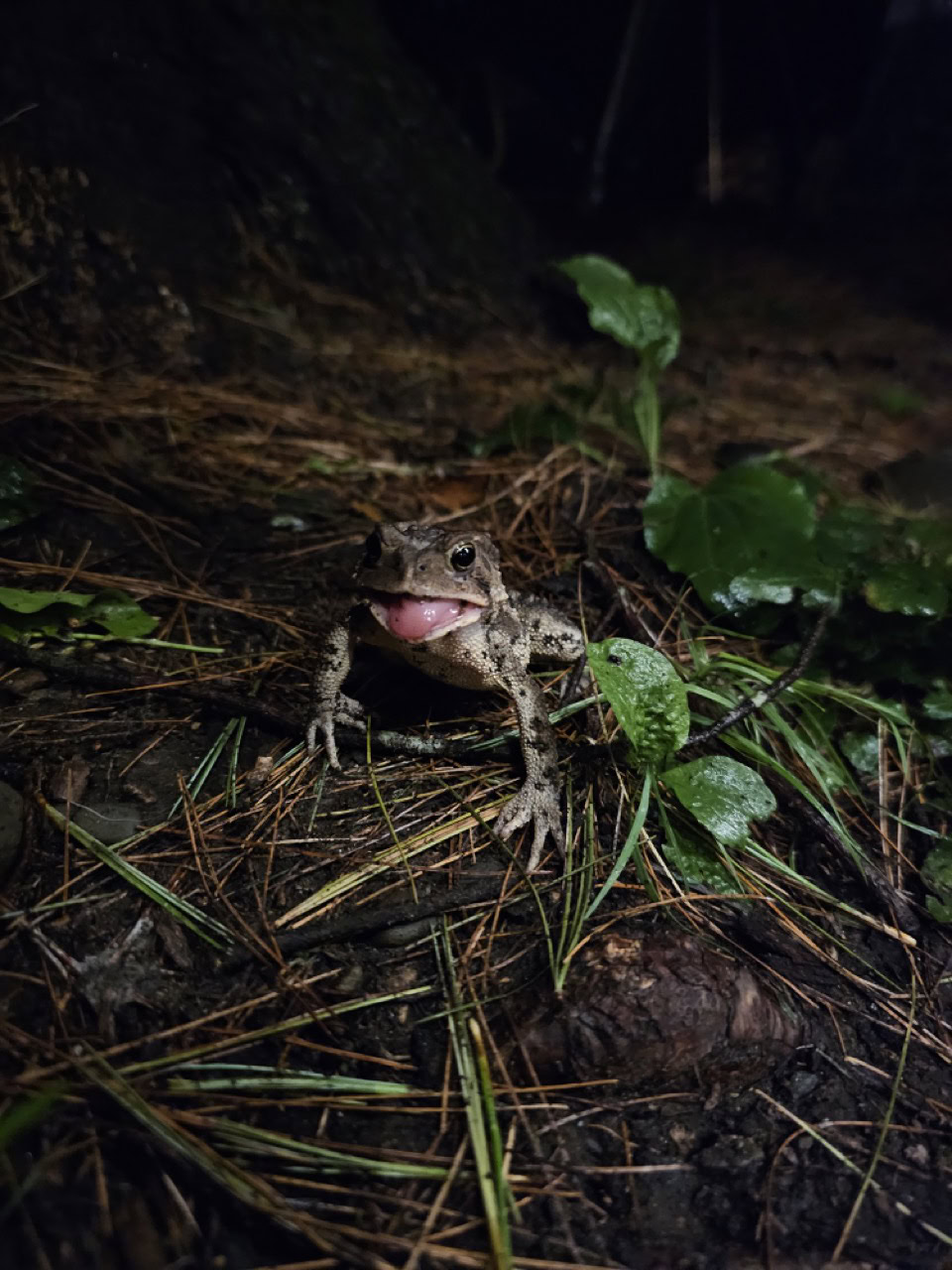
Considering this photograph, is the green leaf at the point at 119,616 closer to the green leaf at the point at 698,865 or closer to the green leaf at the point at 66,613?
the green leaf at the point at 66,613

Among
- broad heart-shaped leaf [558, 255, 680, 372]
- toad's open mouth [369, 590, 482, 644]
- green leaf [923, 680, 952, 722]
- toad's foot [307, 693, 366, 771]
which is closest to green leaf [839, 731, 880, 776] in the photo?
green leaf [923, 680, 952, 722]

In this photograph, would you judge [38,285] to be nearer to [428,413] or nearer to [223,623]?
[428,413]

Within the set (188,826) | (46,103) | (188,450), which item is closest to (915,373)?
(188,450)

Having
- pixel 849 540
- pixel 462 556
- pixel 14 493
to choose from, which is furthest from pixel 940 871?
pixel 14 493

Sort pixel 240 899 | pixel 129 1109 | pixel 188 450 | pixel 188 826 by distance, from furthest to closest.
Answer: pixel 188 450 < pixel 188 826 < pixel 240 899 < pixel 129 1109

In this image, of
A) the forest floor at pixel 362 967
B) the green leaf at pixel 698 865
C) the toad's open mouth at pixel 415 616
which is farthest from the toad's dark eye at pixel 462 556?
the green leaf at pixel 698 865

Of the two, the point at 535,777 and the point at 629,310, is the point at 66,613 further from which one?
the point at 629,310

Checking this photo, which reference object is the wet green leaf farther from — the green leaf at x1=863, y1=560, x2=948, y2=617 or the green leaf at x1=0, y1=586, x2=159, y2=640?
the green leaf at x1=0, y1=586, x2=159, y2=640
